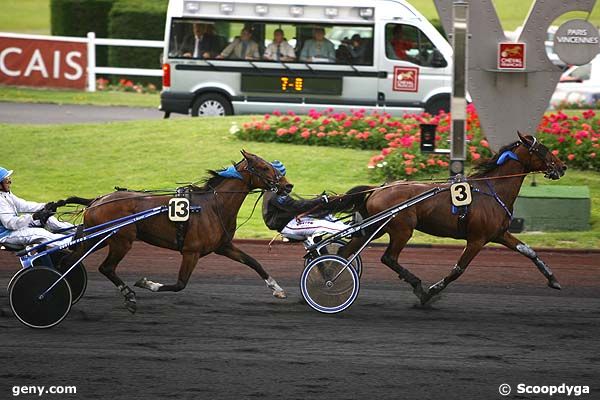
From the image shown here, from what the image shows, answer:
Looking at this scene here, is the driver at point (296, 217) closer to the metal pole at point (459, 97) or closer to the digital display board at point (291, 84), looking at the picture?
the metal pole at point (459, 97)

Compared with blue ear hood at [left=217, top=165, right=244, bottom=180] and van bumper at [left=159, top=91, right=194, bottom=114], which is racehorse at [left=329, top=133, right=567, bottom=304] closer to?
blue ear hood at [left=217, top=165, right=244, bottom=180]

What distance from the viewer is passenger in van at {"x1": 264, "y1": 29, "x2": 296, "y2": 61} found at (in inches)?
763

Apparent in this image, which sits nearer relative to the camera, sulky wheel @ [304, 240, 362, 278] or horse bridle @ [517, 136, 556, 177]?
horse bridle @ [517, 136, 556, 177]

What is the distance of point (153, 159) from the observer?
52.3ft

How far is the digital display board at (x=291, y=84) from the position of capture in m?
19.3

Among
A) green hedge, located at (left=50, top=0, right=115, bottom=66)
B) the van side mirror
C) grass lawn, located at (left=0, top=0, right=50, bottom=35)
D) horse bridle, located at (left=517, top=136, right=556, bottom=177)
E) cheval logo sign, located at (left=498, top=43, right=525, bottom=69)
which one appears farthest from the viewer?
grass lawn, located at (left=0, top=0, right=50, bottom=35)

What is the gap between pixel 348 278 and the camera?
9016 millimetres

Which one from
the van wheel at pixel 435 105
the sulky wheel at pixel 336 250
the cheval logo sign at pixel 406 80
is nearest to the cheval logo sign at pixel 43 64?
the cheval logo sign at pixel 406 80

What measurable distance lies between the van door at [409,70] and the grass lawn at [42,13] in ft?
70.8

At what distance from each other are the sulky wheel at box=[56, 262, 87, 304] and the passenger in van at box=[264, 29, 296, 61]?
428 inches

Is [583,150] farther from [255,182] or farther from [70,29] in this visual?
[70,29]

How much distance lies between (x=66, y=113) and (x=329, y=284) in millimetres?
13282

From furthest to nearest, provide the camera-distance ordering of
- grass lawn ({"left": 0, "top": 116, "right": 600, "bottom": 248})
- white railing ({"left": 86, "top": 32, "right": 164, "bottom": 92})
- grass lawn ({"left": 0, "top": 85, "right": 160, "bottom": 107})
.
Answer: white railing ({"left": 86, "top": 32, "right": 164, "bottom": 92}) < grass lawn ({"left": 0, "top": 85, "right": 160, "bottom": 107}) < grass lawn ({"left": 0, "top": 116, "right": 600, "bottom": 248})

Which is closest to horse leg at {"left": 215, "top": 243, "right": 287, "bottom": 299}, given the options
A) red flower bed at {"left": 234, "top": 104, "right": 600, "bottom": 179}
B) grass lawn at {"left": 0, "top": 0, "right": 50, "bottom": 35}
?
red flower bed at {"left": 234, "top": 104, "right": 600, "bottom": 179}
